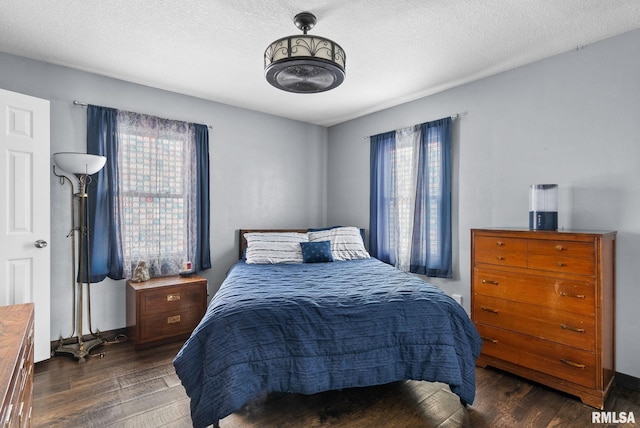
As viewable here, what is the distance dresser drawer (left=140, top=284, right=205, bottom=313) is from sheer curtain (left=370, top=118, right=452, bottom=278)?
6.90ft

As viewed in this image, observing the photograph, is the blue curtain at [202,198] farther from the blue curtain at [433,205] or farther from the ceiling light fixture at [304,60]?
the blue curtain at [433,205]

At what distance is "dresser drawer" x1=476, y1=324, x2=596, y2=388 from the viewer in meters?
2.07

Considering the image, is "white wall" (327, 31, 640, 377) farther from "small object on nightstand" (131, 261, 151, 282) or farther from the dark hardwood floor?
"small object on nightstand" (131, 261, 151, 282)

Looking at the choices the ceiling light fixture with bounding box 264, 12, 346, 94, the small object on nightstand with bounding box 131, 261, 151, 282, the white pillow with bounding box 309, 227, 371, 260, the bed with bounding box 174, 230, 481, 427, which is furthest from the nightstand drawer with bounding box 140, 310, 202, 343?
the ceiling light fixture with bounding box 264, 12, 346, 94

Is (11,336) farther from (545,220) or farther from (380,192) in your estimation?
(380,192)

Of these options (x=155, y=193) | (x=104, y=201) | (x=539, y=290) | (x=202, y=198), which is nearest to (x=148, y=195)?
(x=155, y=193)

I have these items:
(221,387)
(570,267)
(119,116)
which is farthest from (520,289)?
(119,116)

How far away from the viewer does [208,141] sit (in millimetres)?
3684

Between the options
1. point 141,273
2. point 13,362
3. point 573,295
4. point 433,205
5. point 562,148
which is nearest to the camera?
point 13,362

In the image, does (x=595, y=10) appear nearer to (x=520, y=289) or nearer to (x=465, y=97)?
(x=465, y=97)

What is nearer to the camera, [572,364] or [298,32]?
[572,364]

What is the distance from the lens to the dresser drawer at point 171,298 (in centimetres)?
291

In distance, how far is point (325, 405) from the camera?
6.63 feet

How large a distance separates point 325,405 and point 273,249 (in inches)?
68.3
